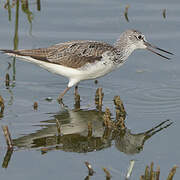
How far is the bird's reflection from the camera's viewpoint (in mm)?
8703

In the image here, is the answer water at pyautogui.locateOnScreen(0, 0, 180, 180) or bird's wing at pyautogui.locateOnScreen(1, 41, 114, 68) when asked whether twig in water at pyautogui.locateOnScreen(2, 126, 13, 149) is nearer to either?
water at pyautogui.locateOnScreen(0, 0, 180, 180)

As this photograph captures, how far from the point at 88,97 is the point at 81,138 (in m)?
1.99

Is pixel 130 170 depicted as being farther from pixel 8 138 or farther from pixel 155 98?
pixel 155 98

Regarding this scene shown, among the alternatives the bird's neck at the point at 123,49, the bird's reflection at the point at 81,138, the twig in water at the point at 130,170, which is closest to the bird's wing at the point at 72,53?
the bird's neck at the point at 123,49

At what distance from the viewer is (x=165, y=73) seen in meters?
12.0

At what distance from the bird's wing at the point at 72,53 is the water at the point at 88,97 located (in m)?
0.76

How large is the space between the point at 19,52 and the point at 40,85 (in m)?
1.07

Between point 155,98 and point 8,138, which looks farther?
point 155,98

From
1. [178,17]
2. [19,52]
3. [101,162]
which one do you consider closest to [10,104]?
[19,52]

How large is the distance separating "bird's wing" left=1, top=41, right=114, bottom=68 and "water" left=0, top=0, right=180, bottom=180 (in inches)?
29.8

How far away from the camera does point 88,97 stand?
10961 mm

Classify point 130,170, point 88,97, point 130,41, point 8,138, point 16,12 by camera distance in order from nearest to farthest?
point 130,170, point 8,138, point 88,97, point 130,41, point 16,12

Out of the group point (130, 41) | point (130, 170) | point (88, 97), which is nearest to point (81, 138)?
point (130, 170)

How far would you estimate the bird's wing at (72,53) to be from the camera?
10.5 metres
